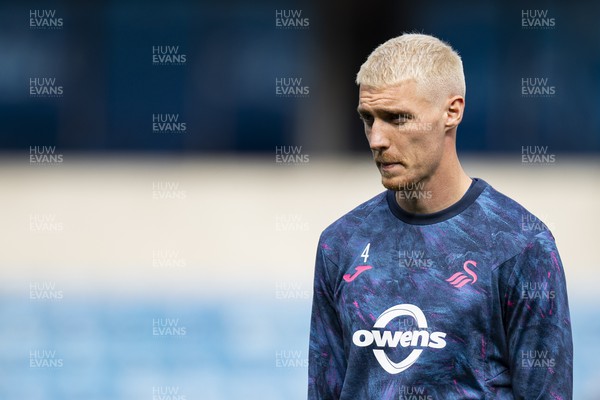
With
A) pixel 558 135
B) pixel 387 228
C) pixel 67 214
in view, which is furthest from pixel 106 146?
pixel 387 228

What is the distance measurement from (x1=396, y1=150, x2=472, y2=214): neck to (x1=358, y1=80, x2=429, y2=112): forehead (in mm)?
192

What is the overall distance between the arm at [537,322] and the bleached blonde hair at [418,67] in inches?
17.5

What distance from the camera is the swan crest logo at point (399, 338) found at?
2799 mm

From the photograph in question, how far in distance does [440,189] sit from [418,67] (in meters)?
0.32

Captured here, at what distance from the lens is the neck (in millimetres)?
2924

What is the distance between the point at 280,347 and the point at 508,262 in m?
5.98

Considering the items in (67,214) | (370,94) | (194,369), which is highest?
(370,94)

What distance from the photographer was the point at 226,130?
1426 cm

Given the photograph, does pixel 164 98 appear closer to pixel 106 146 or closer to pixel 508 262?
pixel 106 146
